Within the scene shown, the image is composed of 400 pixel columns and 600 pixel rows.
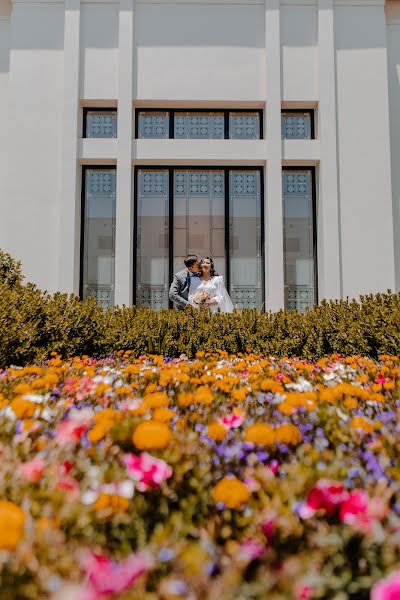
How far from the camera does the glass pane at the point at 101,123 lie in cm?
1053

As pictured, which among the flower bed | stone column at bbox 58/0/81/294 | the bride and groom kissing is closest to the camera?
the flower bed

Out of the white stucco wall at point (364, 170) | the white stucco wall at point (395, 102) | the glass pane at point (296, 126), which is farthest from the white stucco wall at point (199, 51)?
the white stucco wall at point (395, 102)

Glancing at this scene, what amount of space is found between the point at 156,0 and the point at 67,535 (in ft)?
40.3

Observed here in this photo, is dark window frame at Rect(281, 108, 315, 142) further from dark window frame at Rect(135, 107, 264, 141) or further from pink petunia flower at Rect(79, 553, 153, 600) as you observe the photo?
pink petunia flower at Rect(79, 553, 153, 600)

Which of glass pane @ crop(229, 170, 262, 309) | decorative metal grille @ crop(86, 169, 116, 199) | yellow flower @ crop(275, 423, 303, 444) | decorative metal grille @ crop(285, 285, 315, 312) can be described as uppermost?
decorative metal grille @ crop(86, 169, 116, 199)

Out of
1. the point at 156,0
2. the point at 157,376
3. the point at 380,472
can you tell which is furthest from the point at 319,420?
the point at 156,0

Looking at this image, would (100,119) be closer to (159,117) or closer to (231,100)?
(159,117)

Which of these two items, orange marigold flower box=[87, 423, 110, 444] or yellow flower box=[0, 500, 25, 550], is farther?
orange marigold flower box=[87, 423, 110, 444]

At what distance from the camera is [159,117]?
10656 millimetres

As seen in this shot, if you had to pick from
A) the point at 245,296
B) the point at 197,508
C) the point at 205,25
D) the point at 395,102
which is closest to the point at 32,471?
the point at 197,508

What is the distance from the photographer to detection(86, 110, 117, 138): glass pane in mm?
10531

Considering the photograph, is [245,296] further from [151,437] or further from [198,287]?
[151,437]

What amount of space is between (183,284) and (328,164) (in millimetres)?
4879

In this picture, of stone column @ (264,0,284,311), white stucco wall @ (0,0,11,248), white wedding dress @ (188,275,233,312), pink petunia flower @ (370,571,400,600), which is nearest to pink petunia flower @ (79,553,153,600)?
pink petunia flower @ (370,571,400,600)
